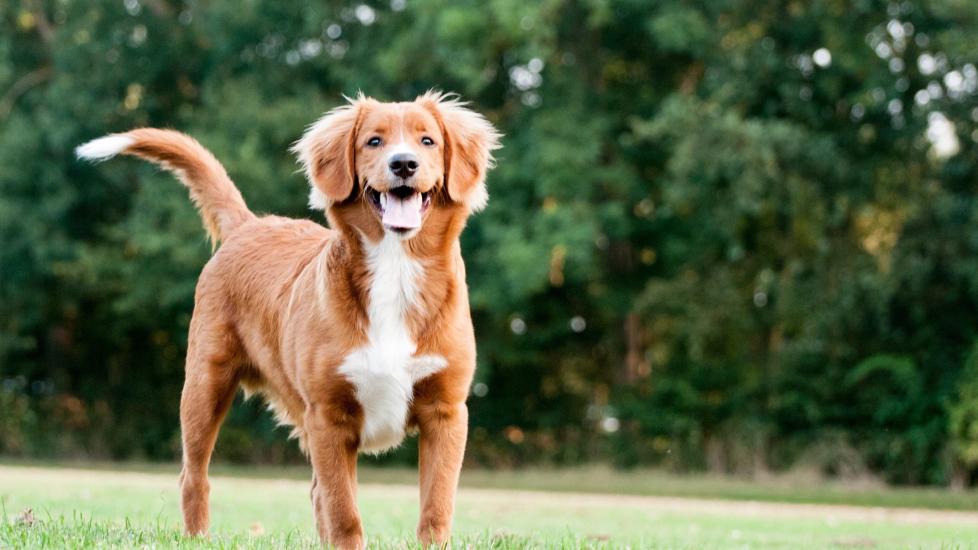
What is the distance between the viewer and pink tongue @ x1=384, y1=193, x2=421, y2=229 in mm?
6334

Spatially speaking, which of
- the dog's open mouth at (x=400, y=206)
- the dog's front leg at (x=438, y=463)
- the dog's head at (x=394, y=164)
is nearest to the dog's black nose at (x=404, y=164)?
the dog's head at (x=394, y=164)

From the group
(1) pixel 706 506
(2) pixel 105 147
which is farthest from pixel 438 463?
(1) pixel 706 506

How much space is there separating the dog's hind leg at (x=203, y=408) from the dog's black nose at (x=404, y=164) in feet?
5.71

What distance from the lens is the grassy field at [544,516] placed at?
6.82 meters

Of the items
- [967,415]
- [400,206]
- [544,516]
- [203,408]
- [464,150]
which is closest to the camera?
[400,206]

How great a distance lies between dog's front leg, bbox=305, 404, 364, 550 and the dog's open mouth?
2.98ft

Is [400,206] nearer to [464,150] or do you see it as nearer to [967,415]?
[464,150]

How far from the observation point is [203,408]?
744cm

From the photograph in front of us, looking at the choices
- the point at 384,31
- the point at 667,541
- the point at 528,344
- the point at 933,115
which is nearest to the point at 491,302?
the point at 528,344

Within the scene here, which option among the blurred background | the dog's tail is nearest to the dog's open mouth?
the dog's tail

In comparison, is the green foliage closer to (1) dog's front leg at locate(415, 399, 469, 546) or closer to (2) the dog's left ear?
(2) the dog's left ear

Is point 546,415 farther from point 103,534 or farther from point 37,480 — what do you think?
point 103,534

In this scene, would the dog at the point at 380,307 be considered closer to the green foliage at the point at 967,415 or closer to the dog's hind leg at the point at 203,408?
the dog's hind leg at the point at 203,408

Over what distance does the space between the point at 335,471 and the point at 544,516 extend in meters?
7.83
